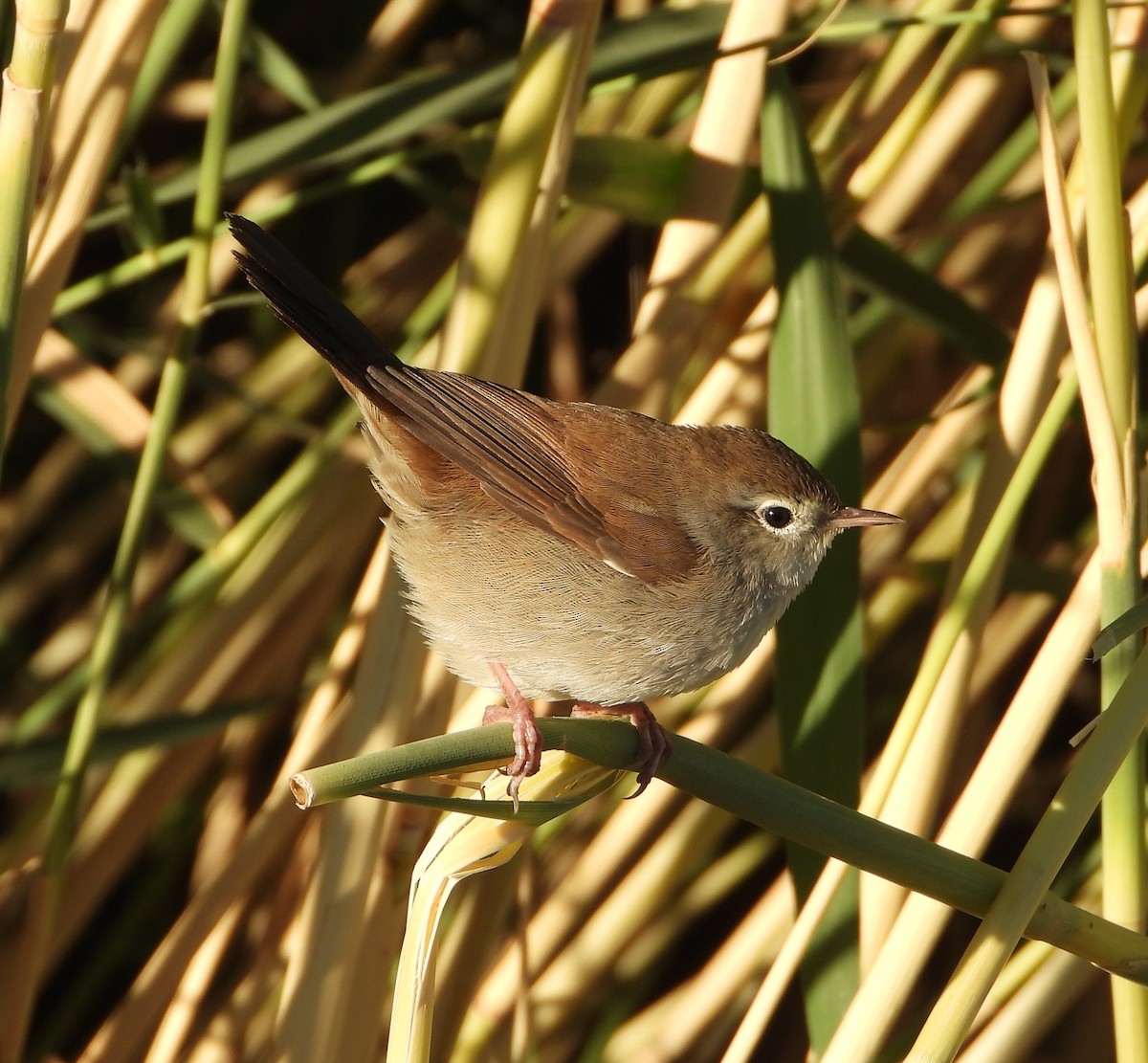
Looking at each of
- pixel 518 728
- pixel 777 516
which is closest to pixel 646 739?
pixel 518 728

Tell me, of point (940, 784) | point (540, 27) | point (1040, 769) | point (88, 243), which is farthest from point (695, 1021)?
point (88, 243)

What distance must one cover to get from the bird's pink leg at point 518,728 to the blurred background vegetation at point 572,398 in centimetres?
12

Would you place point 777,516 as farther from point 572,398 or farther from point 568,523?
point 572,398

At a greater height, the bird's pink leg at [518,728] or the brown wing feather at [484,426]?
the brown wing feather at [484,426]

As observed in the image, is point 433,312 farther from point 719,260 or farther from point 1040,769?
point 1040,769

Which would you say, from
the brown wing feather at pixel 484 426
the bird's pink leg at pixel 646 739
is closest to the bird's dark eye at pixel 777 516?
the brown wing feather at pixel 484 426

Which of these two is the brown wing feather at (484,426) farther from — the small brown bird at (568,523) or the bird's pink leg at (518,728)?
the bird's pink leg at (518,728)

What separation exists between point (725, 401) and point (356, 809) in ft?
3.07

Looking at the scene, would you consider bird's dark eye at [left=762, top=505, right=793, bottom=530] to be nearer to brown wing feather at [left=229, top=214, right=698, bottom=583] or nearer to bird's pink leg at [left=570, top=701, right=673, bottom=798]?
brown wing feather at [left=229, top=214, right=698, bottom=583]

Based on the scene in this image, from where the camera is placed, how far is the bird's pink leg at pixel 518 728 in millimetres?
1341

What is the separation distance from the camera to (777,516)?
195cm

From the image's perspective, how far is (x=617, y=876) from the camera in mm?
2197

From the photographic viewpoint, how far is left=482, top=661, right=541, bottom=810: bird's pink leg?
52.8 inches

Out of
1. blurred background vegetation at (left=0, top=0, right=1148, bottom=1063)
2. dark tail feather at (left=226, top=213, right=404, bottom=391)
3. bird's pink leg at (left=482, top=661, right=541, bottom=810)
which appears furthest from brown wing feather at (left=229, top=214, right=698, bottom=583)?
bird's pink leg at (left=482, top=661, right=541, bottom=810)
